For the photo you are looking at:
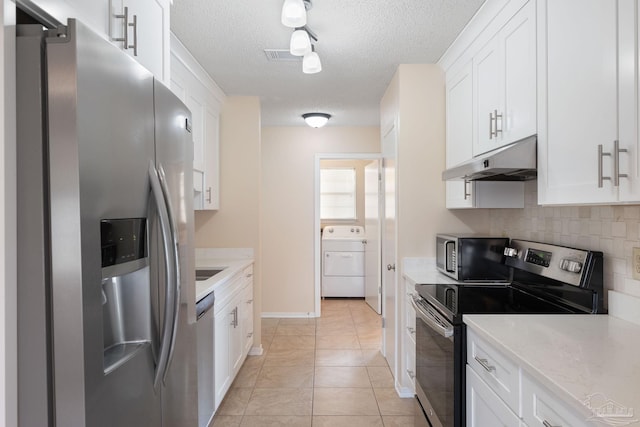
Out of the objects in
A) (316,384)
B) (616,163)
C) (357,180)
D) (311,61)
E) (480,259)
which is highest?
(311,61)

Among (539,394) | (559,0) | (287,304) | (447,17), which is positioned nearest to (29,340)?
(539,394)

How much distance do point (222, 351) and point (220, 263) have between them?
90cm

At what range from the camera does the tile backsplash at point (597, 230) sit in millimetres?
1486

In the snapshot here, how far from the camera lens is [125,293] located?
1096 millimetres

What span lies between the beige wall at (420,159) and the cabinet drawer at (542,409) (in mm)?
1640

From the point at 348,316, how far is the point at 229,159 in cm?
247

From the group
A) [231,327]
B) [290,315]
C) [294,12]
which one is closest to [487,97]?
[294,12]

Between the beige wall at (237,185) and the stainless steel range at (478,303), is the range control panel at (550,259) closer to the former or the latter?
the stainless steel range at (478,303)

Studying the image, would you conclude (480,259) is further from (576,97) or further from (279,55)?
(279,55)

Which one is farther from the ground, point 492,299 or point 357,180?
point 357,180

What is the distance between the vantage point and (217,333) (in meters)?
2.33

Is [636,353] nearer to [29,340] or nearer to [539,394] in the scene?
[539,394]

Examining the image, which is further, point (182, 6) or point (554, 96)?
point (182, 6)

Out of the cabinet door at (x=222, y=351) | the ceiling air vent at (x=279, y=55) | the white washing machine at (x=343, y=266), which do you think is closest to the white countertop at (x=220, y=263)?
the cabinet door at (x=222, y=351)
